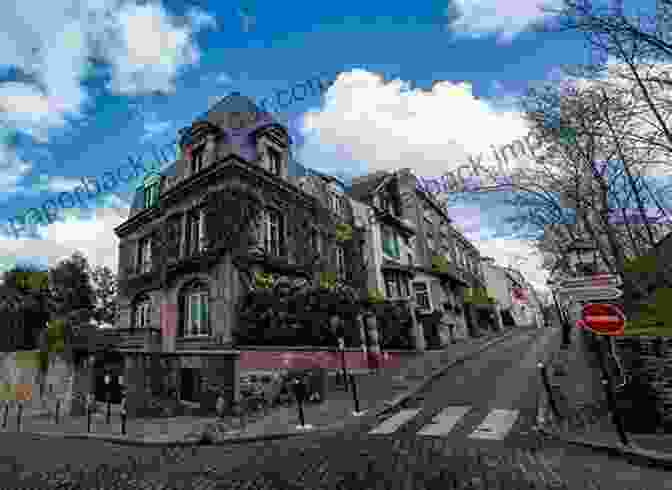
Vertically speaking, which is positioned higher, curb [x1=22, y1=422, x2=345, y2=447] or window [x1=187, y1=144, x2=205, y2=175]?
window [x1=187, y1=144, x2=205, y2=175]

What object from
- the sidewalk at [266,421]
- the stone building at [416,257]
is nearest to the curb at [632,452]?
the sidewalk at [266,421]

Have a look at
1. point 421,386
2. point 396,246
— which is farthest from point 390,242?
point 421,386

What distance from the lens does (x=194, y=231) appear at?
15.7 meters

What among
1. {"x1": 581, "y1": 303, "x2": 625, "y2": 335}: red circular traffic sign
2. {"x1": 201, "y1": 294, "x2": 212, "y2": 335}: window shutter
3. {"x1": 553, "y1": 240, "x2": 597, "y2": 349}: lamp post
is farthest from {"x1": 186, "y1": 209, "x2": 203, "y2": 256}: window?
{"x1": 581, "y1": 303, "x2": 625, "y2": 335}: red circular traffic sign

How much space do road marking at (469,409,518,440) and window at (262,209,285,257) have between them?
10.4 meters

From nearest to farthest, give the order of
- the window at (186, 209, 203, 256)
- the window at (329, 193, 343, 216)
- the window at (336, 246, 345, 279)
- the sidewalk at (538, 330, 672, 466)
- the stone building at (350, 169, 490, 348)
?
the sidewalk at (538, 330, 672, 466) → the window at (186, 209, 203, 256) → the window at (336, 246, 345, 279) → the window at (329, 193, 343, 216) → the stone building at (350, 169, 490, 348)

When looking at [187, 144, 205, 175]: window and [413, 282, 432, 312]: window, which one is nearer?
[187, 144, 205, 175]: window

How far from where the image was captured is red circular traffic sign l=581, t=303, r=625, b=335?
514 cm

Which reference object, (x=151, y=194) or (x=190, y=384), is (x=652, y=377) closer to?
(x=190, y=384)

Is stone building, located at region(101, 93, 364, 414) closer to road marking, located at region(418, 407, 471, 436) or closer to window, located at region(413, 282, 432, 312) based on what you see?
road marking, located at region(418, 407, 471, 436)

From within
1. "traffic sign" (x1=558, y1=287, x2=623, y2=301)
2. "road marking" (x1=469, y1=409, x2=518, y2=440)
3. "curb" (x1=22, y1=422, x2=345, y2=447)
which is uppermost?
"traffic sign" (x1=558, y1=287, x2=623, y2=301)

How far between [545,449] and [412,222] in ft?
76.1

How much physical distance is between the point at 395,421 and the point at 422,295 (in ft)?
55.5

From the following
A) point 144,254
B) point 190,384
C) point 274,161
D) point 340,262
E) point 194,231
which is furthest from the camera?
point 340,262
